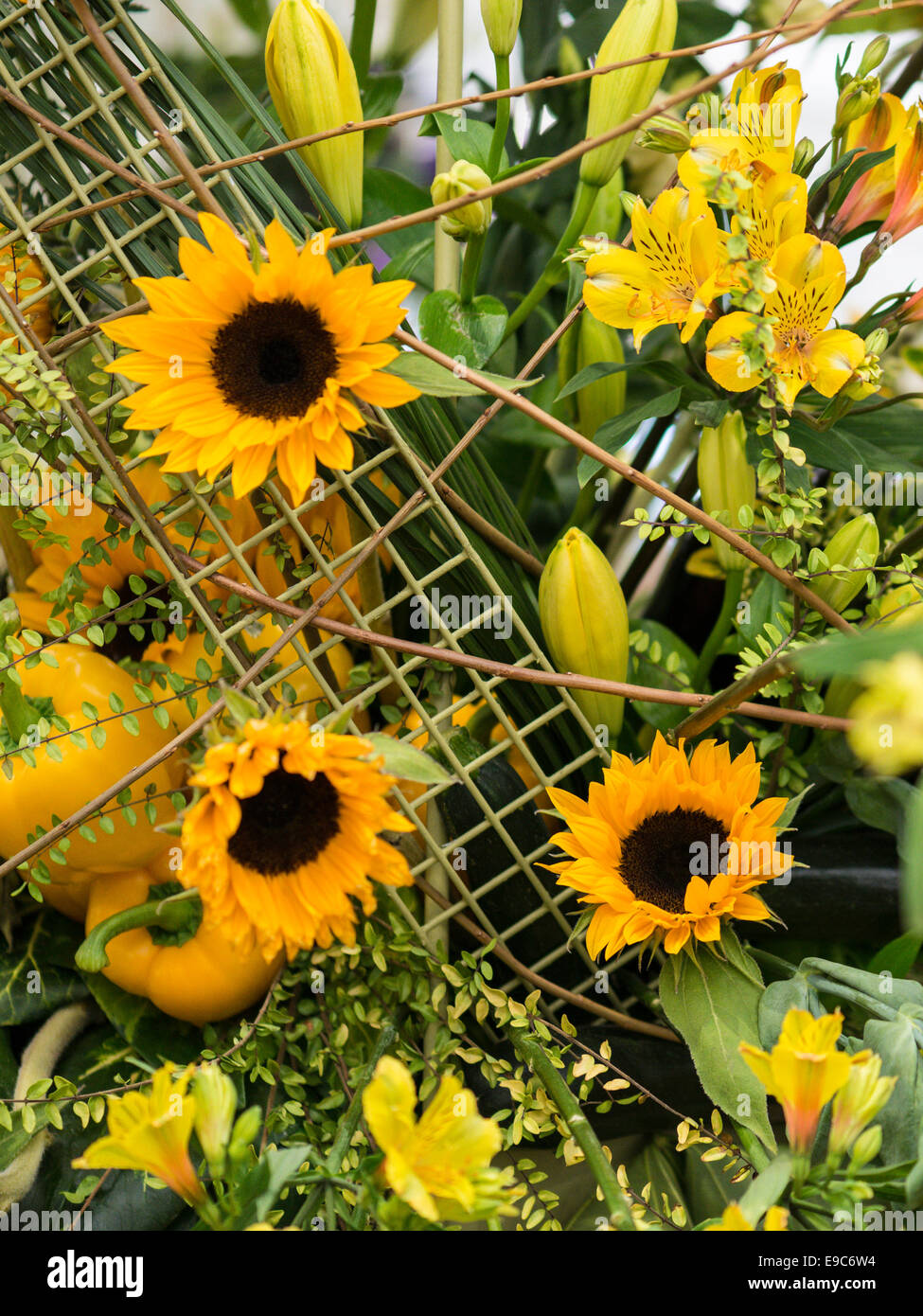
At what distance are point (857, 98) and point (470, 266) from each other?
0.17 meters

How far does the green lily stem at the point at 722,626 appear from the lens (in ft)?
1.51

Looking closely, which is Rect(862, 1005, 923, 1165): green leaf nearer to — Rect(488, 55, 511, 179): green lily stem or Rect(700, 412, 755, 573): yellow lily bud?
Rect(700, 412, 755, 573): yellow lily bud

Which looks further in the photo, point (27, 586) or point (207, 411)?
point (27, 586)

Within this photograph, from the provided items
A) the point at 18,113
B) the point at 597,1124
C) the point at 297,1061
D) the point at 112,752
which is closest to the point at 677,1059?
the point at 597,1124

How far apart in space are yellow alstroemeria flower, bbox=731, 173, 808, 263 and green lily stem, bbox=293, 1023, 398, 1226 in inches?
13.7

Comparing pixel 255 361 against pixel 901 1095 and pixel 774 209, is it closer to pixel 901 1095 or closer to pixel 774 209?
pixel 774 209

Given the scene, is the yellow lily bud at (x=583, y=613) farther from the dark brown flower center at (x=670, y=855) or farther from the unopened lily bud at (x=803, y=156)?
the unopened lily bud at (x=803, y=156)

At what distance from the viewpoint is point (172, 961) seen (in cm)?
44

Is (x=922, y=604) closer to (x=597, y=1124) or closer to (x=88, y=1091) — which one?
(x=597, y=1124)

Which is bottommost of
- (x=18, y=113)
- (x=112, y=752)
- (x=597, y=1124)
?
(x=597, y=1124)

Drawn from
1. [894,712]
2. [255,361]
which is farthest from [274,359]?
[894,712]

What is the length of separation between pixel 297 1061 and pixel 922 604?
1.13 ft

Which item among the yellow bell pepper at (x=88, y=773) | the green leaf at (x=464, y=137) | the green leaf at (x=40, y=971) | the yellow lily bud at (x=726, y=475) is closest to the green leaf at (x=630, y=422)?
the yellow lily bud at (x=726, y=475)
